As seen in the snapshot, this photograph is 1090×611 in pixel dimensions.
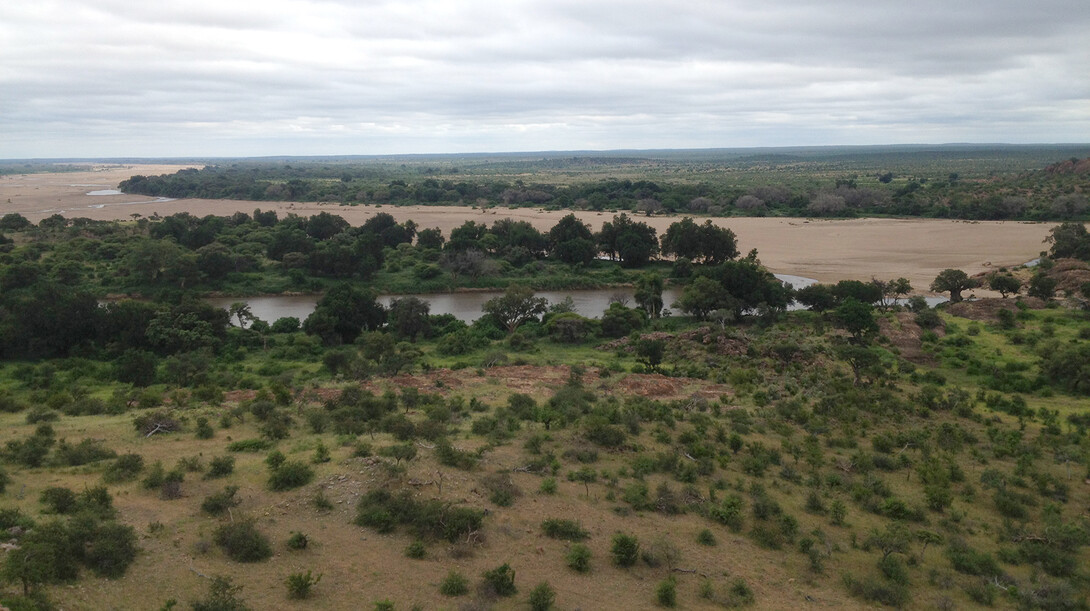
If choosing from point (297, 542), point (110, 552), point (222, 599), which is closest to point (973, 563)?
point (297, 542)

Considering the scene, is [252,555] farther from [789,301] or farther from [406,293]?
[406,293]

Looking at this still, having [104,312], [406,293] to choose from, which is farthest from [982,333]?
[104,312]

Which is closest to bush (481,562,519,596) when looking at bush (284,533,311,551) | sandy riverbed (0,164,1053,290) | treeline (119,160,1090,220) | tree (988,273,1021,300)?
bush (284,533,311,551)

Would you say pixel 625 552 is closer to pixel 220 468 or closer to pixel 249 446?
pixel 220 468

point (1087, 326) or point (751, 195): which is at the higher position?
point (751, 195)

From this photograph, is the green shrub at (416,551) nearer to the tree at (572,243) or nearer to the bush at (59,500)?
the bush at (59,500)

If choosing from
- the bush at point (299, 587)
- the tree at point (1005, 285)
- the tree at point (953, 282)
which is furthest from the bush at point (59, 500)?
the tree at point (1005, 285)

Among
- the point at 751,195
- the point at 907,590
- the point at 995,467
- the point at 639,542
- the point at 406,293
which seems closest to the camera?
the point at 907,590

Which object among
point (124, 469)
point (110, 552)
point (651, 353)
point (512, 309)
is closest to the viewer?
point (110, 552)
